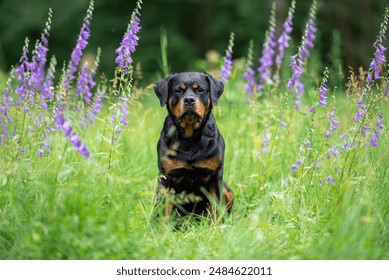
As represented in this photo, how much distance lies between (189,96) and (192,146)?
451 millimetres

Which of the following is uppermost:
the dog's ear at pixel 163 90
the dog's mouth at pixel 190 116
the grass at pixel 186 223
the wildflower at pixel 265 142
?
the dog's ear at pixel 163 90

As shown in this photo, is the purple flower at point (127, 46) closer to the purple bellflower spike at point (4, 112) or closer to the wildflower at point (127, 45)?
the wildflower at point (127, 45)

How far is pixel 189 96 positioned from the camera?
164 inches

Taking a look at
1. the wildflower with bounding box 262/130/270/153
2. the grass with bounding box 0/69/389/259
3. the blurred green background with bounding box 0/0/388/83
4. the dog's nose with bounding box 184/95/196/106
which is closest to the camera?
the grass with bounding box 0/69/389/259

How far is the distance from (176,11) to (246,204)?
13.9 meters

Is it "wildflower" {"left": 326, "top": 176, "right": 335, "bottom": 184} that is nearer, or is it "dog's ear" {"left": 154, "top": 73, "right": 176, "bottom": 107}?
"wildflower" {"left": 326, "top": 176, "right": 335, "bottom": 184}

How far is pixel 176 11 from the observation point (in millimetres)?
17656

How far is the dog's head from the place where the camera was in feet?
13.8

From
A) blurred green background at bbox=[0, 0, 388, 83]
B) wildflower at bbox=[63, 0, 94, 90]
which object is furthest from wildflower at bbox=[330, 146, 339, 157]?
blurred green background at bbox=[0, 0, 388, 83]

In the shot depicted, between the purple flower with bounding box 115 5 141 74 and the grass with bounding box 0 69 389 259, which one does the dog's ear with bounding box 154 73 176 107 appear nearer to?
the purple flower with bounding box 115 5 141 74

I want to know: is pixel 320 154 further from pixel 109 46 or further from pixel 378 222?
pixel 109 46

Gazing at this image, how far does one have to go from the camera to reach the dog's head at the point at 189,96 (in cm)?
420

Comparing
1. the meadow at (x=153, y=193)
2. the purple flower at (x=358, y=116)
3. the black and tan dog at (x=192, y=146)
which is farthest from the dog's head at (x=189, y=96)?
the purple flower at (x=358, y=116)

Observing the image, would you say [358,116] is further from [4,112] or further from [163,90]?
[4,112]
